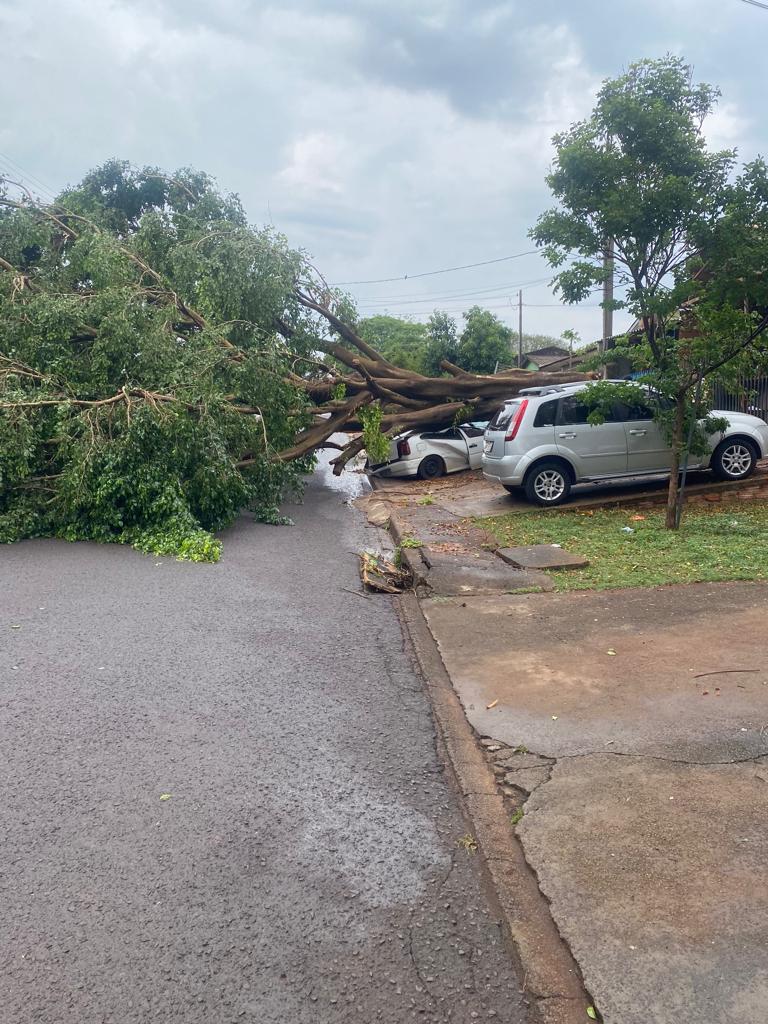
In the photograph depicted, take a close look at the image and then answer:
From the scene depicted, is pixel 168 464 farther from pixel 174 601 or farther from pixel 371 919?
pixel 371 919

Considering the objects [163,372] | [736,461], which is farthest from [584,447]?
[163,372]

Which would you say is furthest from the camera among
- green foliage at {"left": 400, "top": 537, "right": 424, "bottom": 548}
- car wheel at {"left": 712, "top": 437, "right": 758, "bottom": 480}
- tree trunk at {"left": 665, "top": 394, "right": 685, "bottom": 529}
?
car wheel at {"left": 712, "top": 437, "right": 758, "bottom": 480}

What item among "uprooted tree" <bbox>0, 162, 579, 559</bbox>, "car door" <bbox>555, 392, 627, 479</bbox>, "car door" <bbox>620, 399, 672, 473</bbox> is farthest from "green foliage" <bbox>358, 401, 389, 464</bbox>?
"car door" <bbox>620, 399, 672, 473</bbox>

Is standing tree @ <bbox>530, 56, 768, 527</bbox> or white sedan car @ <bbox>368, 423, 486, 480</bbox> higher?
standing tree @ <bbox>530, 56, 768, 527</bbox>

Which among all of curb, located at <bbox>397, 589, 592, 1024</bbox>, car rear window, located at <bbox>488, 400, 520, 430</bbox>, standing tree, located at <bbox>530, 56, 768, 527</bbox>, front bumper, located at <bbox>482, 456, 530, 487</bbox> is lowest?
curb, located at <bbox>397, 589, 592, 1024</bbox>

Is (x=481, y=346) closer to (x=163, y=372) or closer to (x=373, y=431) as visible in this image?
(x=373, y=431)

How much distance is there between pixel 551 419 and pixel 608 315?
1540cm

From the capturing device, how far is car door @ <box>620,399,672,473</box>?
43.1ft

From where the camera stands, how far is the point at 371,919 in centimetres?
294

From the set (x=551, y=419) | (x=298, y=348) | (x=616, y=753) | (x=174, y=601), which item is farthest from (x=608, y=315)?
(x=616, y=753)

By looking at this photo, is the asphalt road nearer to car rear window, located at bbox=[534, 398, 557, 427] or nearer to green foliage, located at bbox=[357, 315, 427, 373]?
car rear window, located at bbox=[534, 398, 557, 427]

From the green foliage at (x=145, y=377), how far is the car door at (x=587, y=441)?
15.3 feet

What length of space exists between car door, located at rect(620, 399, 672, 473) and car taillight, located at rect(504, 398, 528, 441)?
5.31 ft

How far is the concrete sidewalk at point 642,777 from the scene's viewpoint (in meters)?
2.65
